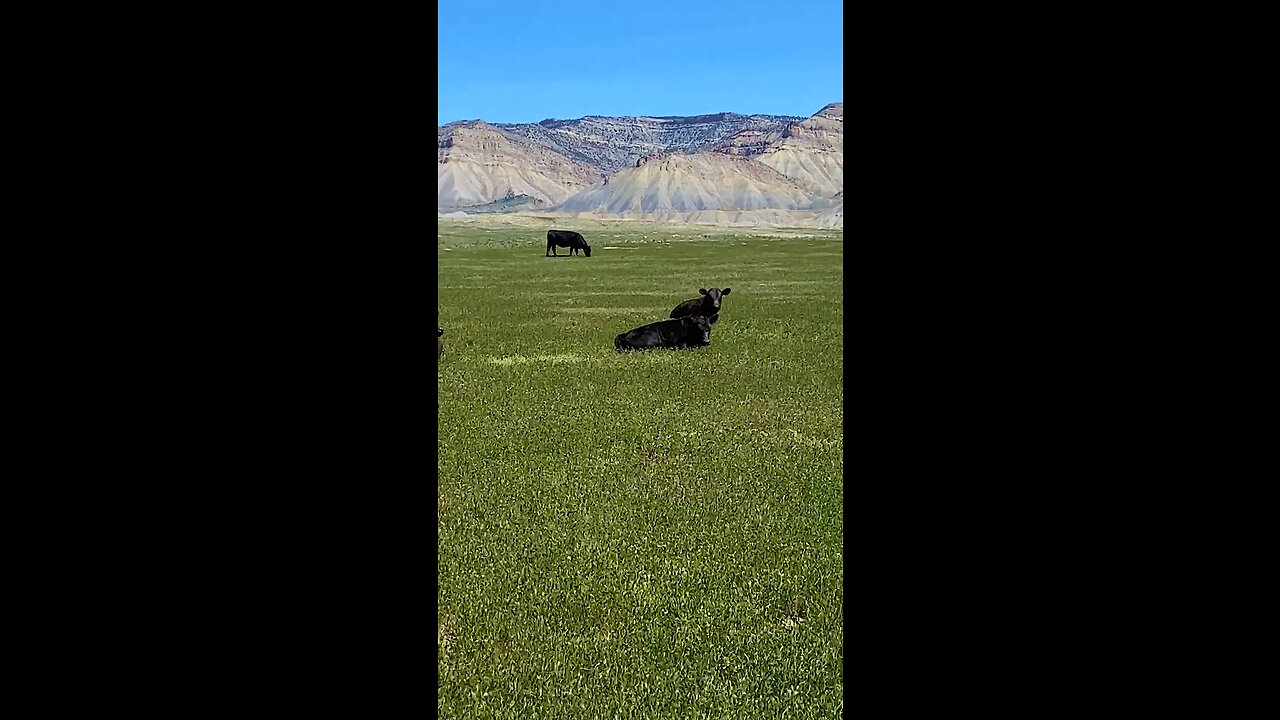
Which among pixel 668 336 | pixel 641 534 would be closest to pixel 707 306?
pixel 668 336

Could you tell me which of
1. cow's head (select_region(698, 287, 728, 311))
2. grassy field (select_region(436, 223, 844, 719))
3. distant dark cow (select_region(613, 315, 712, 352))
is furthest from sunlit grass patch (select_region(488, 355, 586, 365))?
cow's head (select_region(698, 287, 728, 311))

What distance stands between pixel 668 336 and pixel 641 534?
8.11m

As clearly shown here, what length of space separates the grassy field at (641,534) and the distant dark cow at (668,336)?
329 millimetres

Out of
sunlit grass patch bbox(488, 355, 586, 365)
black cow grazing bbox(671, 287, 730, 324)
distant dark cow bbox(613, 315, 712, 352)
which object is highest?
Answer: black cow grazing bbox(671, 287, 730, 324)

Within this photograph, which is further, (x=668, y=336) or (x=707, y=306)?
(x=707, y=306)

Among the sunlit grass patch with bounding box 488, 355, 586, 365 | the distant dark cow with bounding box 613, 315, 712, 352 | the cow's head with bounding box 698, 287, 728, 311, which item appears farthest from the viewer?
the cow's head with bounding box 698, 287, 728, 311

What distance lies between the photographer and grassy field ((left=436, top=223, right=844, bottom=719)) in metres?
4.04

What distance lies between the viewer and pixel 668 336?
1388 cm

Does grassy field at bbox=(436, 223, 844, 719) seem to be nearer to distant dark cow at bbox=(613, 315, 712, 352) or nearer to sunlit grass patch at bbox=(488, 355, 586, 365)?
sunlit grass patch at bbox=(488, 355, 586, 365)

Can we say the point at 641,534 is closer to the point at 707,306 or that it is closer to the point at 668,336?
the point at 668,336

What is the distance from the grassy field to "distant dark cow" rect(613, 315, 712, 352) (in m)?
0.33

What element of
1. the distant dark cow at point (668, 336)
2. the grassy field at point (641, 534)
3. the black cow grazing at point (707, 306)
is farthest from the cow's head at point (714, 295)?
the grassy field at point (641, 534)
